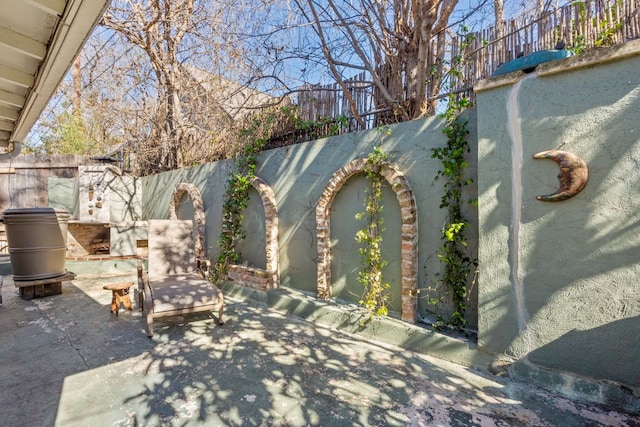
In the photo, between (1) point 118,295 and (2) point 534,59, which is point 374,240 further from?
(1) point 118,295

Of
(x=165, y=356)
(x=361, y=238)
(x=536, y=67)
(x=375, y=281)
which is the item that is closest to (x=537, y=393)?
(x=375, y=281)

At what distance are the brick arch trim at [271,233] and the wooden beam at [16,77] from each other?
339cm

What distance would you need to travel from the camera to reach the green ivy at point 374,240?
4.18m

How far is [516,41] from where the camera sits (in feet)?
13.3

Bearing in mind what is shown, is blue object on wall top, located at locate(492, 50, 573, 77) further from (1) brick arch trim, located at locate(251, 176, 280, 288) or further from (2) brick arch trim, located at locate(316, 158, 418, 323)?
(1) brick arch trim, located at locate(251, 176, 280, 288)

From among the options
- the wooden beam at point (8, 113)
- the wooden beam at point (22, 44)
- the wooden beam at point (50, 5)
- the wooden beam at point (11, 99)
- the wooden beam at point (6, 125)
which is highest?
the wooden beam at point (50, 5)

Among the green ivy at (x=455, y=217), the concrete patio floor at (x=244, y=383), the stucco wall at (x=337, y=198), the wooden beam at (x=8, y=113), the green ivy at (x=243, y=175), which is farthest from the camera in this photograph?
the green ivy at (x=243, y=175)

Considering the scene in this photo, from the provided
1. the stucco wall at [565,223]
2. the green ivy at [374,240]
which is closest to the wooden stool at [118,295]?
the green ivy at [374,240]

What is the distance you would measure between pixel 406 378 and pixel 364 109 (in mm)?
3959

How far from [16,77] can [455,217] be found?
443 cm

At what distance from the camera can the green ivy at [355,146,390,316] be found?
418 cm

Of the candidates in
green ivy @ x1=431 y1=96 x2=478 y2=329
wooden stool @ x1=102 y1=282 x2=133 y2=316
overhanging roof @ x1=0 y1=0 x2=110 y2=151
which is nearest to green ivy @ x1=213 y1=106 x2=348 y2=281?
wooden stool @ x1=102 y1=282 x2=133 y2=316

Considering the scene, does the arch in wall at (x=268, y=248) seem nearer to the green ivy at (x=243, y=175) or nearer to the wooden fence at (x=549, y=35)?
the green ivy at (x=243, y=175)

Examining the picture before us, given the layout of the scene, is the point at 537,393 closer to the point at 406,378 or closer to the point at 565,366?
the point at 565,366
